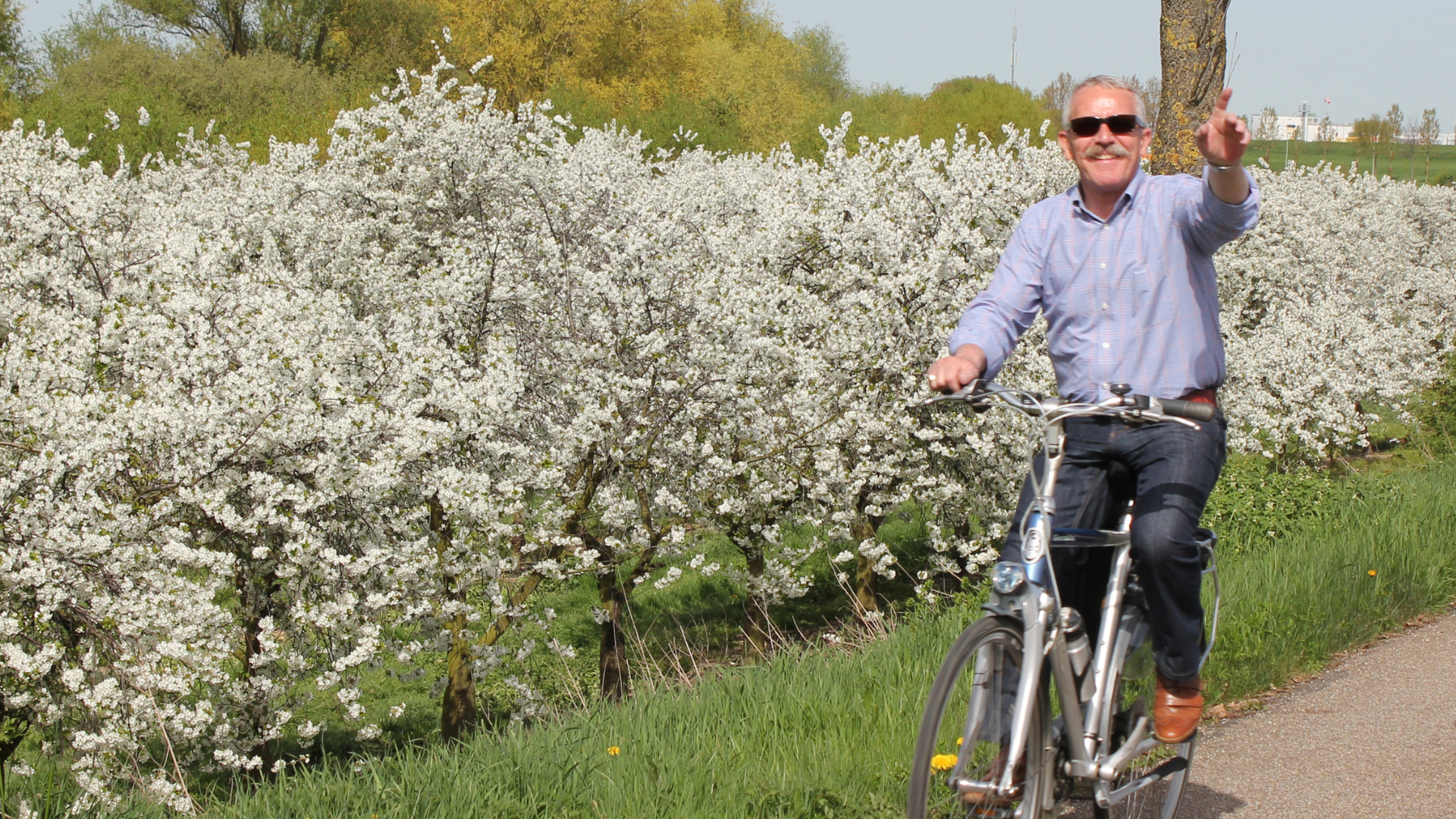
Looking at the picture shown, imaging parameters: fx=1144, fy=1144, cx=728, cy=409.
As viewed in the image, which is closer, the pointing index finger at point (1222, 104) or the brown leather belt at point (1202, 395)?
the pointing index finger at point (1222, 104)

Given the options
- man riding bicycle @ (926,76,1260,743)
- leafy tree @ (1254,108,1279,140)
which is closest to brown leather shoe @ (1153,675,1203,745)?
man riding bicycle @ (926,76,1260,743)

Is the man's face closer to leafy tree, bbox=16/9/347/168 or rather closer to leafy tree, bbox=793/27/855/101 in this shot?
leafy tree, bbox=16/9/347/168

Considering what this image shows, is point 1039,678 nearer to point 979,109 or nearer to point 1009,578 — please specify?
point 1009,578

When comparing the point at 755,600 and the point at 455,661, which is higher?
the point at 455,661

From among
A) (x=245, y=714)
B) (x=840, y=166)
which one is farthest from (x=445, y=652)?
(x=840, y=166)

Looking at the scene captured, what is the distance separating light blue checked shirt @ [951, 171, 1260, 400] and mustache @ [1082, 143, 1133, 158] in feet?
0.33

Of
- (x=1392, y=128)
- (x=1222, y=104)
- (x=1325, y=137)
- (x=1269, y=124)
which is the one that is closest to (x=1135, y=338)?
(x=1222, y=104)

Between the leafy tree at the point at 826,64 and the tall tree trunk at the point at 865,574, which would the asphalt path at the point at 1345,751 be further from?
Answer: the leafy tree at the point at 826,64

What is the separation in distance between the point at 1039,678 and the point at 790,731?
4.81ft

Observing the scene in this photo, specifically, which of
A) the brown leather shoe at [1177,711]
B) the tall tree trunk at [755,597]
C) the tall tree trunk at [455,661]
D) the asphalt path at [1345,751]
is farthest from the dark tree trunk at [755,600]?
the brown leather shoe at [1177,711]

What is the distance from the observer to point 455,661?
26.9ft

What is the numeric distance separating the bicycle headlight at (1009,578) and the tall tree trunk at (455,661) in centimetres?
499

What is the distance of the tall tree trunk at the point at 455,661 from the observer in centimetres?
759

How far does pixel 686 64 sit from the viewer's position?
139 ft
